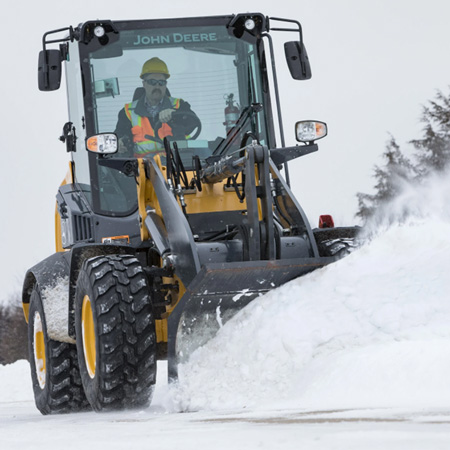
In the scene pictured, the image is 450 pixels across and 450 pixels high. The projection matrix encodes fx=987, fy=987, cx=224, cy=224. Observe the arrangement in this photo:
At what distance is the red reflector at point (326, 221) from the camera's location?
7.33 meters

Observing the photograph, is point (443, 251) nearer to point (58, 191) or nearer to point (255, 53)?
point (255, 53)

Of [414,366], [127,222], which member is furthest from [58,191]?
[414,366]

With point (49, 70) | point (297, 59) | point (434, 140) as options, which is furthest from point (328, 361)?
point (434, 140)

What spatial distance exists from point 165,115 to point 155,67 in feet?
1.43

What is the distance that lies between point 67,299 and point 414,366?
3.09 meters

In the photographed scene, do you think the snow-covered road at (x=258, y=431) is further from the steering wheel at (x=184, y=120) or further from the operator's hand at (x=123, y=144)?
the steering wheel at (x=184, y=120)

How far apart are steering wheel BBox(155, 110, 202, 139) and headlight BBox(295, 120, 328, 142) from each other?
30.1 inches

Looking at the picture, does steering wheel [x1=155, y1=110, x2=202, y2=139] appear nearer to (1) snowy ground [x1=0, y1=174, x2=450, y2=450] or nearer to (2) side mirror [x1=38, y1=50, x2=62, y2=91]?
(2) side mirror [x1=38, y1=50, x2=62, y2=91]

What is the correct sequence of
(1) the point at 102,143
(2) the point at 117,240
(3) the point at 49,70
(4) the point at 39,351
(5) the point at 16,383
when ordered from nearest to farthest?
(1) the point at 102,143 → (2) the point at 117,240 → (3) the point at 49,70 → (4) the point at 39,351 → (5) the point at 16,383

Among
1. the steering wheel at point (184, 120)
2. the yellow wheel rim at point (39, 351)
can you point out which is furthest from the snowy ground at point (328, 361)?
the yellow wheel rim at point (39, 351)

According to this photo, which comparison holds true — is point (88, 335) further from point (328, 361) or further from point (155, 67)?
point (155, 67)

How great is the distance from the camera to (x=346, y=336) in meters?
5.50

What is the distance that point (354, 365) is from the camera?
202 inches

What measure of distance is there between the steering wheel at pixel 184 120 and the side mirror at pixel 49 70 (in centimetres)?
81
